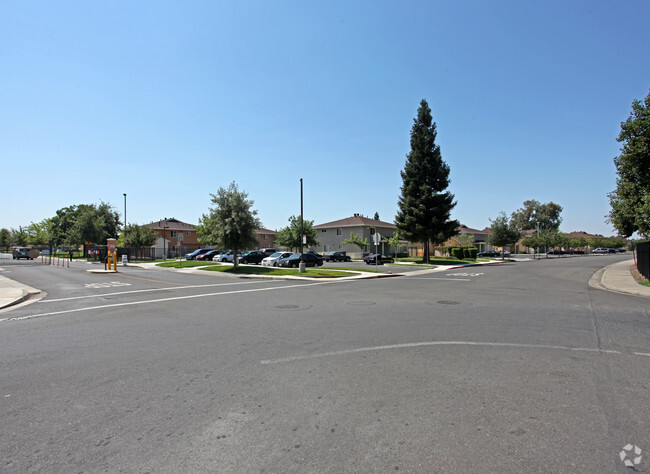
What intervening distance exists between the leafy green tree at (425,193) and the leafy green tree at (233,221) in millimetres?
22714

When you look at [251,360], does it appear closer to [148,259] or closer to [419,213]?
[419,213]

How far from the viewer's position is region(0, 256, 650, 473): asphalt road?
3.21 meters

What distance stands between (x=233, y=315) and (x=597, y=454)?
8451mm

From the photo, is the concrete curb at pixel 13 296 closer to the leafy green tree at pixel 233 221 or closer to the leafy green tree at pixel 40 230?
the leafy green tree at pixel 233 221

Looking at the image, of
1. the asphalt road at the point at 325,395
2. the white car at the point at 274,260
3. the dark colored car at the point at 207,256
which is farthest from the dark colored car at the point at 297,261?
the asphalt road at the point at 325,395

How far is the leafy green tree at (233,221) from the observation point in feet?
105

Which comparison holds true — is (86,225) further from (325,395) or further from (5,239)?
(5,239)

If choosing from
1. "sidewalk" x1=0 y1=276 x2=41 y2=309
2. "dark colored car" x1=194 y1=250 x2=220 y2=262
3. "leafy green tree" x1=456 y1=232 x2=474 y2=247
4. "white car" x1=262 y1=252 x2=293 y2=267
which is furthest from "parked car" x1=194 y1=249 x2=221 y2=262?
"leafy green tree" x1=456 y1=232 x2=474 y2=247

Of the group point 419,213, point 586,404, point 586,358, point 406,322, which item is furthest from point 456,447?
point 419,213

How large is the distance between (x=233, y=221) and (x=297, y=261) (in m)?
7.15

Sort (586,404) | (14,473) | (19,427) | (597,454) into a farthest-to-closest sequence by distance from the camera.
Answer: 1. (586,404)
2. (19,427)
3. (597,454)
4. (14,473)

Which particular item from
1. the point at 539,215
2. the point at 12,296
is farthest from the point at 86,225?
the point at 539,215

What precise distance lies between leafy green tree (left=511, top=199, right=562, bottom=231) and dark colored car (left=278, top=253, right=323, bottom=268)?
91.5 meters

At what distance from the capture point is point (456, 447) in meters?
3.31
